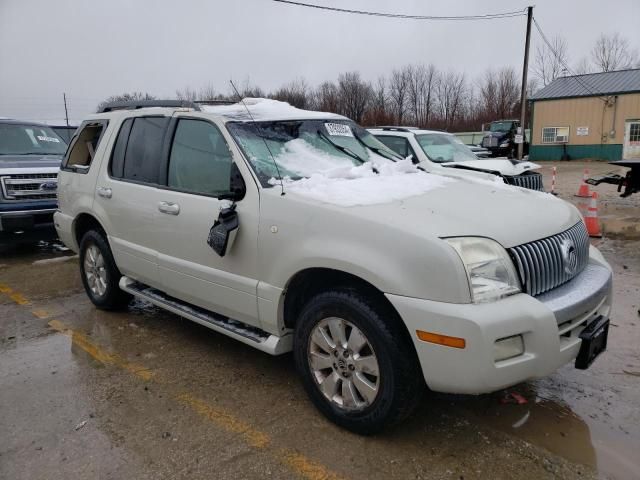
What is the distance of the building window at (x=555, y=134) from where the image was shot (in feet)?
101

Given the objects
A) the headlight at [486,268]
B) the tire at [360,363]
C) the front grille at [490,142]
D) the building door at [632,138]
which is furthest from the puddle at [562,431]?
the building door at [632,138]

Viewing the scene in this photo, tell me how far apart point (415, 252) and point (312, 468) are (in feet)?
4.02

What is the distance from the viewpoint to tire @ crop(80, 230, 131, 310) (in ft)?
15.8

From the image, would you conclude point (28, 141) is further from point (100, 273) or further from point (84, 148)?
point (100, 273)

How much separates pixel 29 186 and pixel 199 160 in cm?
511

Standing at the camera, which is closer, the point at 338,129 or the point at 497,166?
the point at 338,129

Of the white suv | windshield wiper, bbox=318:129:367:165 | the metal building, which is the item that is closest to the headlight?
the white suv

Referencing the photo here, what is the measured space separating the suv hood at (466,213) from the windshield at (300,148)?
1.15ft

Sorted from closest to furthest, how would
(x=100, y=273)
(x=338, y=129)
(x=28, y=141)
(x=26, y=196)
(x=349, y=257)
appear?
(x=349, y=257) < (x=338, y=129) < (x=100, y=273) < (x=26, y=196) < (x=28, y=141)

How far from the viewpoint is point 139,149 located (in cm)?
438

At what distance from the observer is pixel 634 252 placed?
7.34m

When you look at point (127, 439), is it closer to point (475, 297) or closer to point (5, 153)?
point (475, 297)

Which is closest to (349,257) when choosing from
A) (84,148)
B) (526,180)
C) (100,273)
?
(100,273)

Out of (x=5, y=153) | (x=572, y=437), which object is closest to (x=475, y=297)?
(x=572, y=437)
